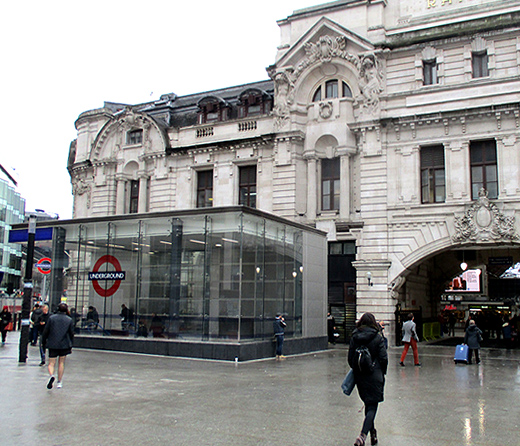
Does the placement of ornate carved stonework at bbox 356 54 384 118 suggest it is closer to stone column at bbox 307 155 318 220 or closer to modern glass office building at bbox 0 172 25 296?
stone column at bbox 307 155 318 220

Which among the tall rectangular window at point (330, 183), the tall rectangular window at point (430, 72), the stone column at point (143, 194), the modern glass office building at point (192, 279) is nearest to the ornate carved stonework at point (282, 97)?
the tall rectangular window at point (330, 183)

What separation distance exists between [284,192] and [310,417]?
72.0 feet

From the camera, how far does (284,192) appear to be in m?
31.5

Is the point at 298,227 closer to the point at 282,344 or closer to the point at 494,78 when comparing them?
the point at 282,344

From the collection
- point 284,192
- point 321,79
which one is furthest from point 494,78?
point 284,192

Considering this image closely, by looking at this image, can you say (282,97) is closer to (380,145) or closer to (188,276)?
(380,145)

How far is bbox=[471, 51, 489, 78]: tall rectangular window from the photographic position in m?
28.3

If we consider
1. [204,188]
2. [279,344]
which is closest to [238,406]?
[279,344]

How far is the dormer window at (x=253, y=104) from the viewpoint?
34.4m

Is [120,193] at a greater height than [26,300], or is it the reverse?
[120,193]

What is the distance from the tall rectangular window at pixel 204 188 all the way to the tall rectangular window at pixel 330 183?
24.1 feet

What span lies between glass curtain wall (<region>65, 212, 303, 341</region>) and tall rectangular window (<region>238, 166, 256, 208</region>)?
10.2 metres

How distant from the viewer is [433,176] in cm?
2867

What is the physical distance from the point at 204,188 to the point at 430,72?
48.4 feet
